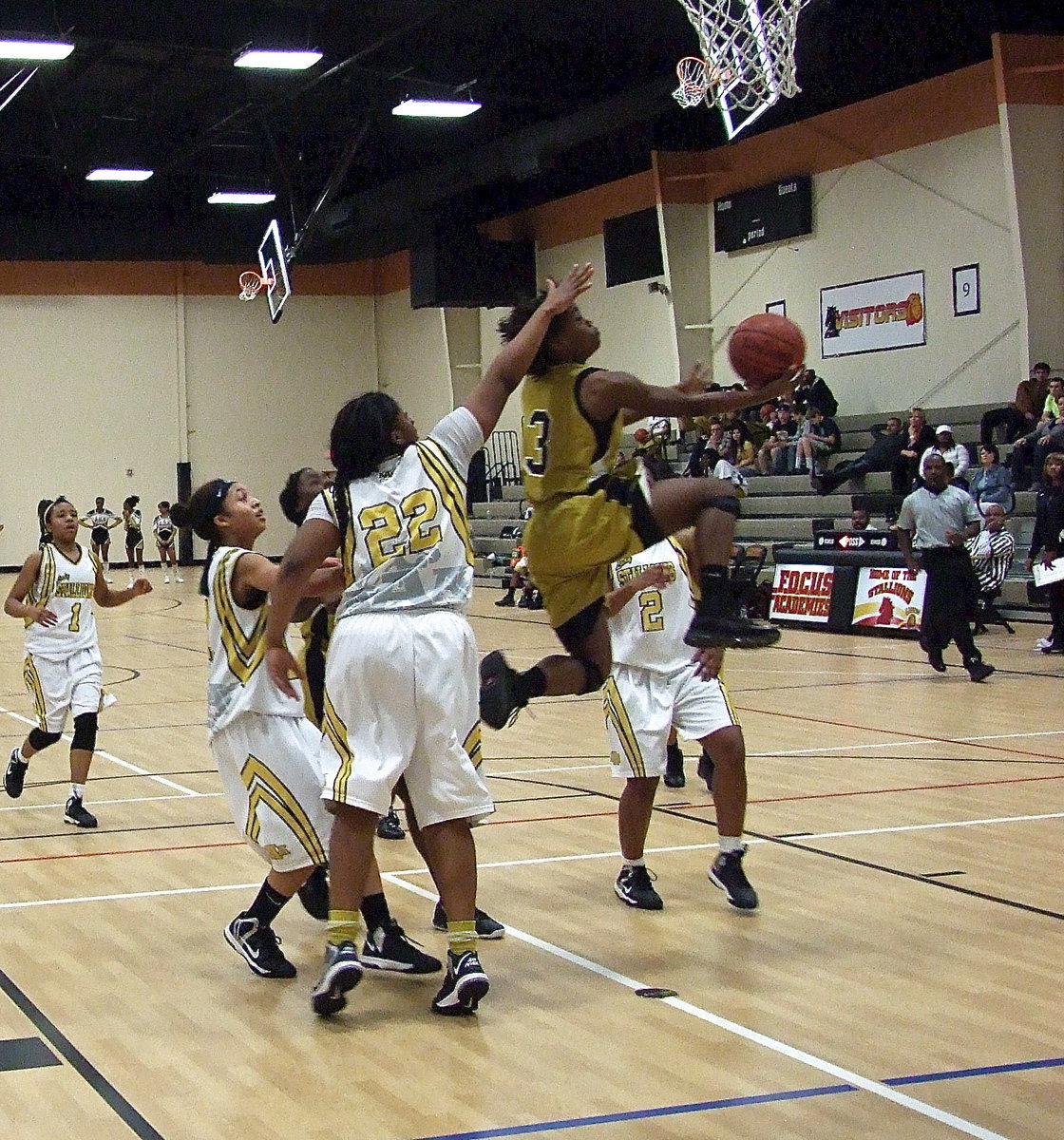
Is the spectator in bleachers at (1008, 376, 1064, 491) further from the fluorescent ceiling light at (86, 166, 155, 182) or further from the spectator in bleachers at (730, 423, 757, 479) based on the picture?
the fluorescent ceiling light at (86, 166, 155, 182)

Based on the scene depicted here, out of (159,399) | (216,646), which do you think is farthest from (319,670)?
(159,399)

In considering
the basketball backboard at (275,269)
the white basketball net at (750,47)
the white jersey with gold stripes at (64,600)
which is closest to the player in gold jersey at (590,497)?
the white jersey with gold stripes at (64,600)

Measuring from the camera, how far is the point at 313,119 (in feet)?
83.7

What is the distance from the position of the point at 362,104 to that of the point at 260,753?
2134 centimetres

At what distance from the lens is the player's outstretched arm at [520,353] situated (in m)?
4.36

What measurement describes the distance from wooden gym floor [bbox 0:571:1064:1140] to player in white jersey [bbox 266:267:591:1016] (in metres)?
0.38

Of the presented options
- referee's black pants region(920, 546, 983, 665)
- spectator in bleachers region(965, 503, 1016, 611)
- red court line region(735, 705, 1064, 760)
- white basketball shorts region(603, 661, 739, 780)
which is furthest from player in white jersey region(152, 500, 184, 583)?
white basketball shorts region(603, 661, 739, 780)

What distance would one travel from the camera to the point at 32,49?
17844 millimetres

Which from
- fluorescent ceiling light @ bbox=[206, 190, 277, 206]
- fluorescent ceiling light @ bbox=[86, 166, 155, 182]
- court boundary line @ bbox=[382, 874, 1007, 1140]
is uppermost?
fluorescent ceiling light @ bbox=[86, 166, 155, 182]

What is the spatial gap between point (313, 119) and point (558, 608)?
72.4 ft

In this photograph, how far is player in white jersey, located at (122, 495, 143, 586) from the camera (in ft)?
100.0

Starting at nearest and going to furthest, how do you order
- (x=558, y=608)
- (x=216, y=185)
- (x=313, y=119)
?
(x=558, y=608) < (x=313, y=119) < (x=216, y=185)

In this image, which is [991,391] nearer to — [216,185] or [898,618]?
[898,618]

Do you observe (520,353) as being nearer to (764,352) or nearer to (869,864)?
(764,352)
